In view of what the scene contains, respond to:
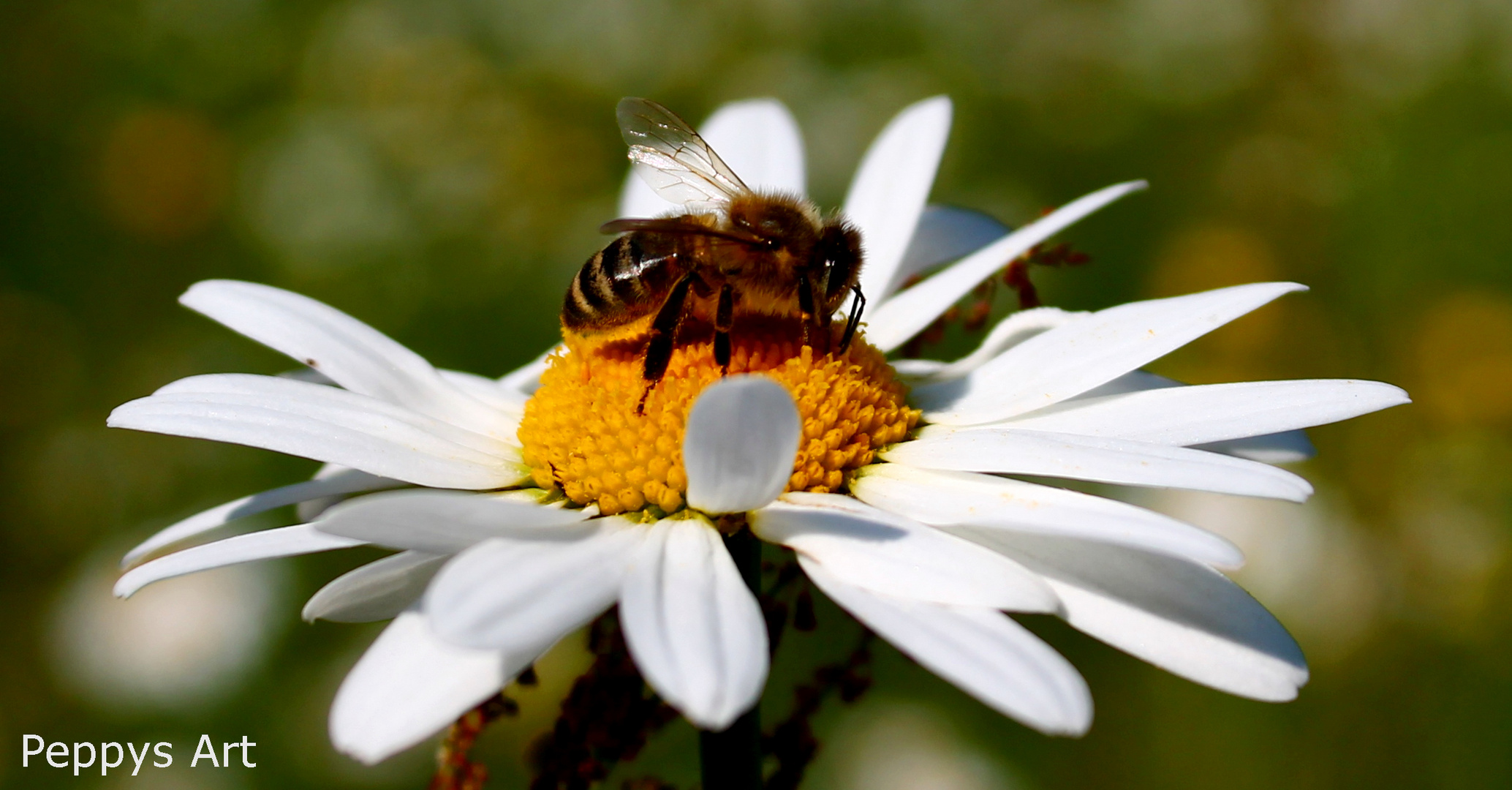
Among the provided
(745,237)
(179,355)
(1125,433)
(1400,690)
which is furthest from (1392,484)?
(179,355)

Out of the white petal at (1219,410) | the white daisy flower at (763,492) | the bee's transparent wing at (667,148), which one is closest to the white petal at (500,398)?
the white daisy flower at (763,492)

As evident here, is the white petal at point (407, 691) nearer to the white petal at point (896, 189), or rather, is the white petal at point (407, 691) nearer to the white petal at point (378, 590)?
the white petal at point (378, 590)

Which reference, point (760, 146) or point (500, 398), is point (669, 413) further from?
point (760, 146)

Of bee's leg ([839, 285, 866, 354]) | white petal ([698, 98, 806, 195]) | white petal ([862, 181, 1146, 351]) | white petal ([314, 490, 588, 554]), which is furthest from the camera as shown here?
white petal ([698, 98, 806, 195])

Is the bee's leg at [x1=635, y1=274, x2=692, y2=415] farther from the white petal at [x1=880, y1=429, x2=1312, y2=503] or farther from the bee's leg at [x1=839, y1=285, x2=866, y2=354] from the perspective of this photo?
the white petal at [x1=880, y1=429, x2=1312, y2=503]

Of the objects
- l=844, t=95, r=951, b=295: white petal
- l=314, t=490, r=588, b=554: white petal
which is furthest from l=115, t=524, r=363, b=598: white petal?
l=844, t=95, r=951, b=295: white petal

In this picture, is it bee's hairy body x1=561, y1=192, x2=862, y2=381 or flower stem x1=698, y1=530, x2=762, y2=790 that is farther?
bee's hairy body x1=561, y1=192, x2=862, y2=381

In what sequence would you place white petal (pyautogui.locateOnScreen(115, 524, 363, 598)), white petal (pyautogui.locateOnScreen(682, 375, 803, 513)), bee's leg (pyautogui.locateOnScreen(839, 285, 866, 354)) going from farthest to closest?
bee's leg (pyautogui.locateOnScreen(839, 285, 866, 354)), white petal (pyautogui.locateOnScreen(115, 524, 363, 598)), white petal (pyautogui.locateOnScreen(682, 375, 803, 513))
